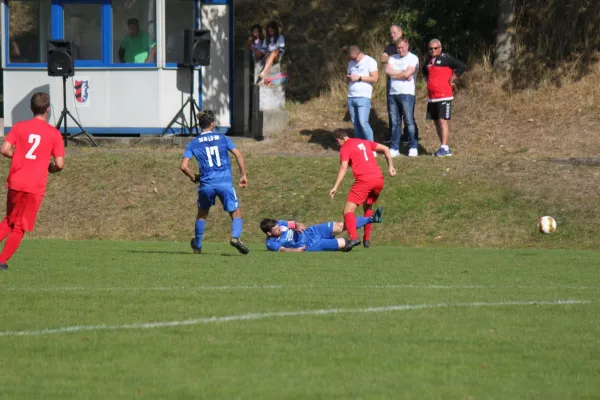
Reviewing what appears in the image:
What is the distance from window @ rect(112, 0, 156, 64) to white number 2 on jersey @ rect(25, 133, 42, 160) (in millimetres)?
14164

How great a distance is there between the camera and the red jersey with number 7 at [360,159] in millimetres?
16984

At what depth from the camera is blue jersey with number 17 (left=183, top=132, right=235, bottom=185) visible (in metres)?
15.2

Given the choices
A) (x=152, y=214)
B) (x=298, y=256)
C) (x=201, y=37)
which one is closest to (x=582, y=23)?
(x=201, y=37)

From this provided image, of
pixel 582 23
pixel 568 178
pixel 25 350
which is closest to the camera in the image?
pixel 25 350

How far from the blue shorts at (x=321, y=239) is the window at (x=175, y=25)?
36.7 feet

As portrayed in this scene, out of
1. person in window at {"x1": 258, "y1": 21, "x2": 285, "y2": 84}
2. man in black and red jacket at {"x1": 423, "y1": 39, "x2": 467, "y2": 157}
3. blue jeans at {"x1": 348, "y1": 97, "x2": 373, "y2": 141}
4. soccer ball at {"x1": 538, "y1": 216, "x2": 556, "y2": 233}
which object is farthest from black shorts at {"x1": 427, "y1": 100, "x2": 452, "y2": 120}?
soccer ball at {"x1": 538, "y1": 216, "x2": 556, "y2": 233}

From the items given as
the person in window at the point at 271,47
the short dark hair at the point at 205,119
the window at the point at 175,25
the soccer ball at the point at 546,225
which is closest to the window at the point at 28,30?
the window at the point at 175,25

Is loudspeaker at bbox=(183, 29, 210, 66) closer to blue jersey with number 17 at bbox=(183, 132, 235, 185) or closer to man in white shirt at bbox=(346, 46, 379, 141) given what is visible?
man in white shirt at bbox=(346, 46, 379, 141)

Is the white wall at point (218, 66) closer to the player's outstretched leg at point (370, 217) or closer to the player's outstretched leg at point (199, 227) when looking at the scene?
the player's outstretched leg at point (370, 217)

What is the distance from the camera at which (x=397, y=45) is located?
23.6 m

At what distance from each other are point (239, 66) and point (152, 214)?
25.2 feet

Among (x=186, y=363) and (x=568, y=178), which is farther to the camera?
(x=568, y=178)

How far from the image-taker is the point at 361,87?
23641 millimetres

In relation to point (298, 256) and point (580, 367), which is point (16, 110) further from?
point (580, 367)
